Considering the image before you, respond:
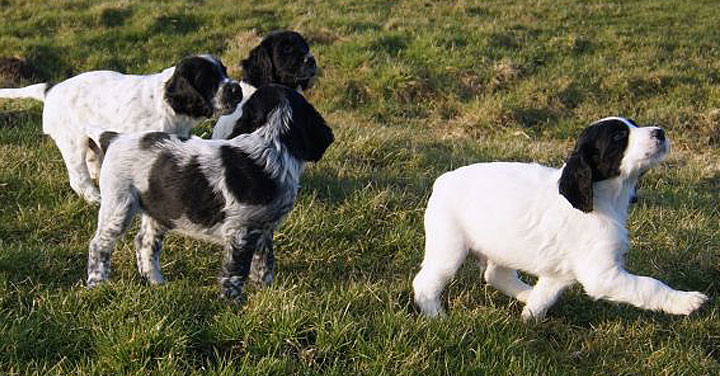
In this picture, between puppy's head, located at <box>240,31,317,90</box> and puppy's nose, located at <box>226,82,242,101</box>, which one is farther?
puppy's head, located at <box>240,31,317,90</box>

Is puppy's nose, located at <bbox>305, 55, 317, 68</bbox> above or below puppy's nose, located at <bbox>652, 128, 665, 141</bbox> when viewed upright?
below

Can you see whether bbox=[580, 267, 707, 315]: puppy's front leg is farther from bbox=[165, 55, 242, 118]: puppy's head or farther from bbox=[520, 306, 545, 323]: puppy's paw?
bbox=[165, 55, 242, 118]: puppy's head

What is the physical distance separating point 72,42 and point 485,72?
6636mm

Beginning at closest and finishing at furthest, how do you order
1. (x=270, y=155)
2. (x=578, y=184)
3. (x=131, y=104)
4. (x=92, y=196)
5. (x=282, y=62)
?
(x=578, y=184), (x=270, y=155), (x=92, y=196), (x=131, y=104), (x=282, y=62)

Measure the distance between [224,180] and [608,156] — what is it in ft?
6.49

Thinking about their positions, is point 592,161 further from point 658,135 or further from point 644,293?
point 644,293

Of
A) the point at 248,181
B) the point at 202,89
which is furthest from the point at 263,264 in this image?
the point at 202,89

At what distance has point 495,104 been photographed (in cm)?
973

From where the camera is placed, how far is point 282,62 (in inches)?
238

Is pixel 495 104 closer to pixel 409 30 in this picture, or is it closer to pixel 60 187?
pixel 409 30

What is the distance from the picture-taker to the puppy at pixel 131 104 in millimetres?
4977

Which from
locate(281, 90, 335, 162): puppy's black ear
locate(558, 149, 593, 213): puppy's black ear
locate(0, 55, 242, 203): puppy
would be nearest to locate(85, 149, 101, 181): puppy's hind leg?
locate(0, 55, 242, 203): puppy

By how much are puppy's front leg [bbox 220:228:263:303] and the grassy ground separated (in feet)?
0.31

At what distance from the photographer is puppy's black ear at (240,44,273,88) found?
19.9 ft
